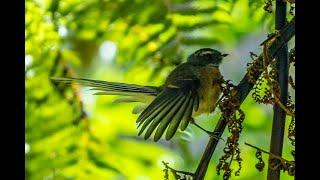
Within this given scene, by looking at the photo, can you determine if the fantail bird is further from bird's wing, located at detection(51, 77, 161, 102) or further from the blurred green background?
the blurred green background

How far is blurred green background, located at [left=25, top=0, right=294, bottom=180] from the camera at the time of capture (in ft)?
2.77

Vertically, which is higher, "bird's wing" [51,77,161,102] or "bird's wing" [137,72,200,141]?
"bird's wing" [51,77,161,102]

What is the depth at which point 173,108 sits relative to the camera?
534 mm

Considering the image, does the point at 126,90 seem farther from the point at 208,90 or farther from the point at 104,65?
the point at 104,65

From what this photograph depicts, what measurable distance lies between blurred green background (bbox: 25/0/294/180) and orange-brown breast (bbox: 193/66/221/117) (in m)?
0.25

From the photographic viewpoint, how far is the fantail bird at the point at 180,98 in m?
0.54

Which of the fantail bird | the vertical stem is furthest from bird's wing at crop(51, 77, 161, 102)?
the vertical stem

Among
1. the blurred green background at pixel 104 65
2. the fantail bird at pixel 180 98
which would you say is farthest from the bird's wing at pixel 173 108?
the blurred green background at pixel 104 65

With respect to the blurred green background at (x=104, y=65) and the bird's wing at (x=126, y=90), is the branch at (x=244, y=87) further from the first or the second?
the blurred green background at (x=104, y=65)

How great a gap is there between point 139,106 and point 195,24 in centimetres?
30

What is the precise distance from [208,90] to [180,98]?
0.02 metres
